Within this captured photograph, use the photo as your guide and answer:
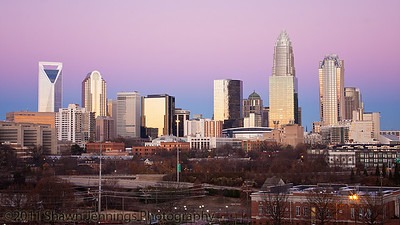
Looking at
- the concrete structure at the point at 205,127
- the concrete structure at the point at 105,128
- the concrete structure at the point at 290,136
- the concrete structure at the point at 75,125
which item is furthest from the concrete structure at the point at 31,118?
the concrete structure at the point at 290,136

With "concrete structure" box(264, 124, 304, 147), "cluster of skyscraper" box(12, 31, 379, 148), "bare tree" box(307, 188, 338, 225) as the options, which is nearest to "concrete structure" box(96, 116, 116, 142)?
"cluster of skyscraper" box(12, 31, 379, 148)

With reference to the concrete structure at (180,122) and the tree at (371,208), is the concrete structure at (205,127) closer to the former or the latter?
the concrete structure at (180,122)

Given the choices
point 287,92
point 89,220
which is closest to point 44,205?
point 89,220

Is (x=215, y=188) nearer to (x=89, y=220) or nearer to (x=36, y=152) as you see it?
(x=89, y=220)

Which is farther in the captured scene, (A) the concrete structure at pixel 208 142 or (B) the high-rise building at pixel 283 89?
(B) the high-rise building at pixel 283 89

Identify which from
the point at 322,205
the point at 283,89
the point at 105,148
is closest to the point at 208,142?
the point at 105,148
